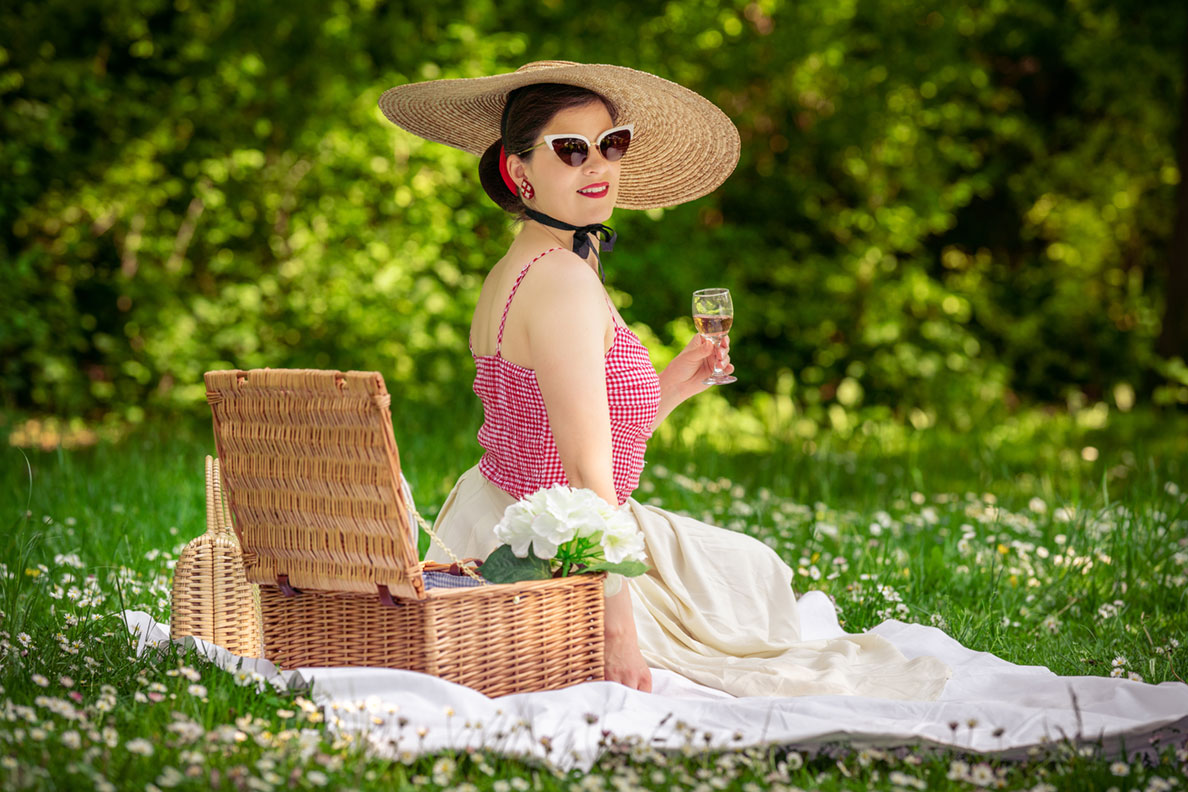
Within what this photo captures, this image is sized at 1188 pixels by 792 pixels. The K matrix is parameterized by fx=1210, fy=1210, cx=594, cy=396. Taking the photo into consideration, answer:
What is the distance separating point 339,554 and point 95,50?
27.1 ft

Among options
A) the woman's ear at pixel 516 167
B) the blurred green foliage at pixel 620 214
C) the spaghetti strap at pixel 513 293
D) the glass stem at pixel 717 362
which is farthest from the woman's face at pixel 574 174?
the blurred green foliage at pixel 620 214

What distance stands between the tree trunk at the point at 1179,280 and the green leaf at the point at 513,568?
8614 mm

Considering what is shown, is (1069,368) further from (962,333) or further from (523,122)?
(523,122)

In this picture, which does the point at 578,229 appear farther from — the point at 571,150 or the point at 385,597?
the point at 385,597

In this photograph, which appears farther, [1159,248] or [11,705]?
[1159,248]

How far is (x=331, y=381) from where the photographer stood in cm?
250

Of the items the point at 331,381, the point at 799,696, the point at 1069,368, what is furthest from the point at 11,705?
the point at 1069,368

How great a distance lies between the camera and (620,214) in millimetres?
9875

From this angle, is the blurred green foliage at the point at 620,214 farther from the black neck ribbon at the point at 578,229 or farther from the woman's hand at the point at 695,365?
the black neck ribbon at the point at 578,229

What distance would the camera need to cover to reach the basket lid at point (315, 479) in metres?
2.52

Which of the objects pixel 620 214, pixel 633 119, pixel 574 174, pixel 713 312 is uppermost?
pixel 633 119

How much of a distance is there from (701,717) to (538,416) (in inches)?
32.9

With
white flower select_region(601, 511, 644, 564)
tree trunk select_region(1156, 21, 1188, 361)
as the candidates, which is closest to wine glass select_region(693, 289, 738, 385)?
white flower select_region(601, 511, 644, 564)

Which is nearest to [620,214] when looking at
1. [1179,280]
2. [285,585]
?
[1179,280]
